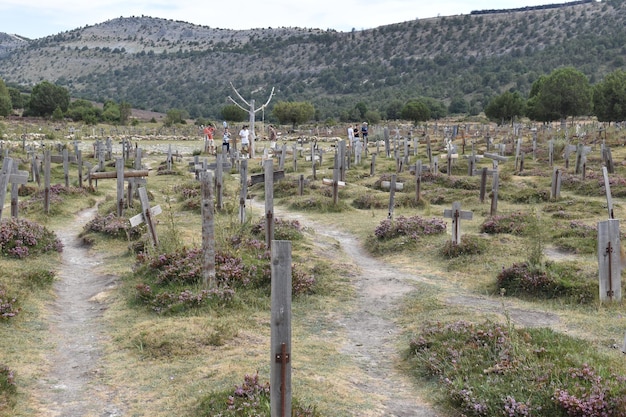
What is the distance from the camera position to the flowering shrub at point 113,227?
51.4ft

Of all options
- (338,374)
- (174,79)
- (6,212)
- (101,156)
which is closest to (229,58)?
(174,79)

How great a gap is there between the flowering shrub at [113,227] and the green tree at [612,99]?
118ft

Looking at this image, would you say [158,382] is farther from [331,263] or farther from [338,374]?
[331,263]

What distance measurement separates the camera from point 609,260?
33.5 ft

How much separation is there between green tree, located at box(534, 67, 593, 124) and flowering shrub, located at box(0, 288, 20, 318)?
46.3 m

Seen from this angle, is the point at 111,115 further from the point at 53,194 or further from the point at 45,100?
the point at 53,194

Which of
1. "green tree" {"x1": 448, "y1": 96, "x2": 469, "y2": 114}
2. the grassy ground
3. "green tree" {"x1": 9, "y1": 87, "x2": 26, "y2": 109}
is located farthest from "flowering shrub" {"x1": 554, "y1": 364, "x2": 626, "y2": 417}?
"green tree" {"x1": 448, "y1": 96, "x2": 469, "y2": 114}

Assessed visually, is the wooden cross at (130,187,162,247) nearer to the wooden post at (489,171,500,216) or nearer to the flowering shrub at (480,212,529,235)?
the flowering shrub at (480,212,529,235)

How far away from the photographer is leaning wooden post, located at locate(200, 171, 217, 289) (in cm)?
1029

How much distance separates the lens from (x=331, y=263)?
1336cm

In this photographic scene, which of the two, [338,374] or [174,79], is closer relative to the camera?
[338,374]

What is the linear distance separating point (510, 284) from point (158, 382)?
6.29 metres

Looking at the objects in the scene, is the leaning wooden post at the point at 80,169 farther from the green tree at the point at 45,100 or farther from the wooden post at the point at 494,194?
the green tree at the point at 45,100

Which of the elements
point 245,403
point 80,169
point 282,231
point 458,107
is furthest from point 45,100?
point 245,403
